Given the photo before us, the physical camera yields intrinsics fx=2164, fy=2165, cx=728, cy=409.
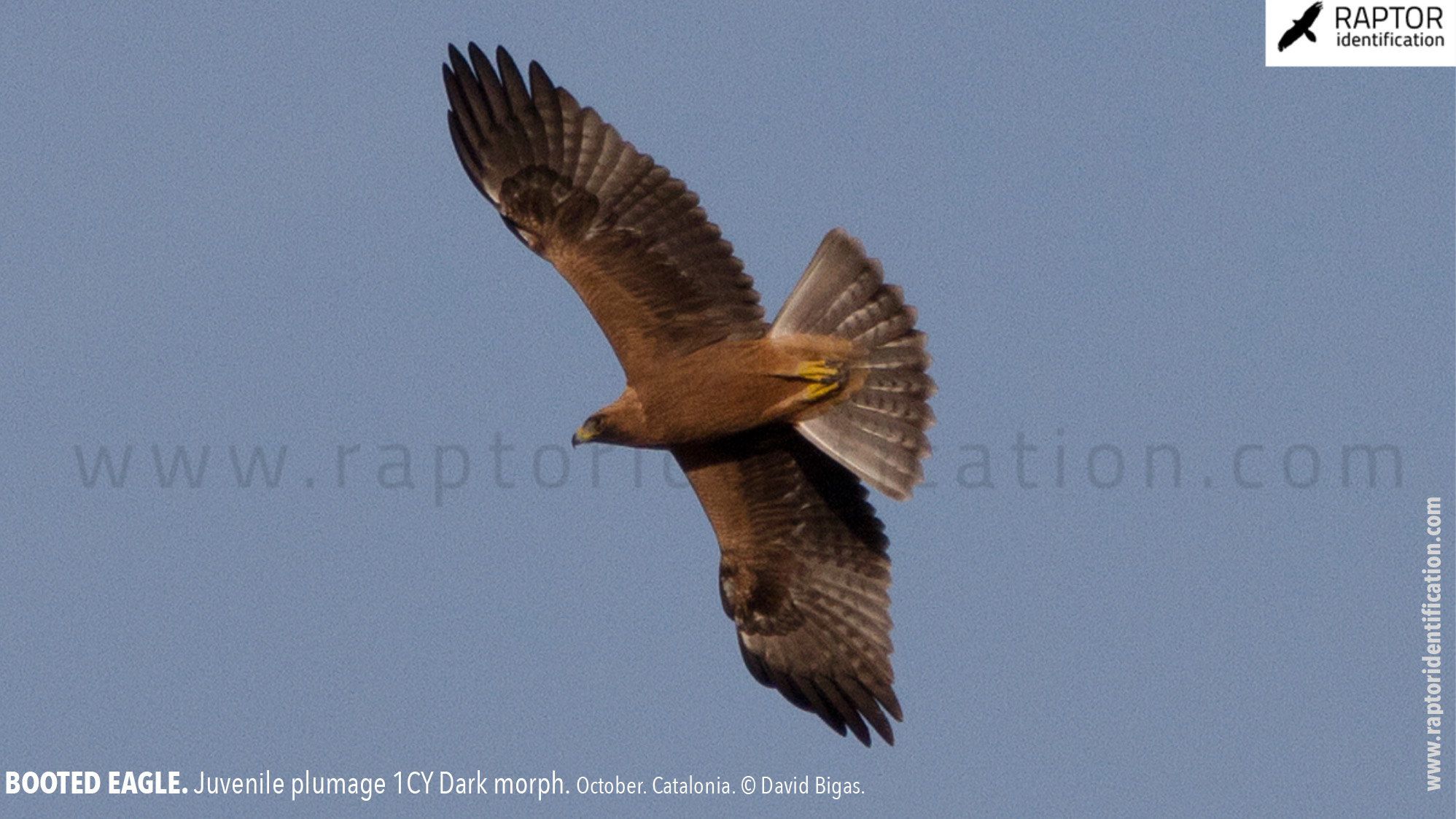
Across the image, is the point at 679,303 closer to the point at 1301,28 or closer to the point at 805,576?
the point at 805,576

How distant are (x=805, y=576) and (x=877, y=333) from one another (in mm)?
1642

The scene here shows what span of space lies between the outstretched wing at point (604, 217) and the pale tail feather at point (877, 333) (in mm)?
315

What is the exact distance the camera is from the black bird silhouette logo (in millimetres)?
13734

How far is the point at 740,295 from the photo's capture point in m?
11.7

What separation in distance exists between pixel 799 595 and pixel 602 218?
2.53 m

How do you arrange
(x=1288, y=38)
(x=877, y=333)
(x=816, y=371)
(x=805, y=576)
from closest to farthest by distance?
(x=816, y=371) < (x=877, y=333) < (x=805, y=576) < (x=1288, y=38)

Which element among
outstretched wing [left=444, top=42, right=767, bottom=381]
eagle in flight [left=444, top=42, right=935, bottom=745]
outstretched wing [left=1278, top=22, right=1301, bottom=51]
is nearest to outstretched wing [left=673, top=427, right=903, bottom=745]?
eagle in flight [left=444, top=42, right=935, bottom=745]

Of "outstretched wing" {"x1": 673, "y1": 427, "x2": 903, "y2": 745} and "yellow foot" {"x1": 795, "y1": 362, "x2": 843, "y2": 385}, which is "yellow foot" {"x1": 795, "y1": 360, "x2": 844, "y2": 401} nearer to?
"yellow foot" {"x1": 795, "y1": 362, "x2": 843, "y2": 385}

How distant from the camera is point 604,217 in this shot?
11797 millimetres

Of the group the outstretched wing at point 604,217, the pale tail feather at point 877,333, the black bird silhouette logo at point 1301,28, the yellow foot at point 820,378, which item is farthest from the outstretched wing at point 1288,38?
the outstretched wing at point 604,217

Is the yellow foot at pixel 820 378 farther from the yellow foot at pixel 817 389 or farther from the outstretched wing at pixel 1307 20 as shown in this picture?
the outstretched wing at pixel 1307 20

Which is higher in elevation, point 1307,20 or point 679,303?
point 1307,20

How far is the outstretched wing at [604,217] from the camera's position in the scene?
38.4 ft

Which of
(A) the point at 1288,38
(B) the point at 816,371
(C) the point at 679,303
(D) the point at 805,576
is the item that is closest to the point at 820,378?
(B) the point at 816,371
